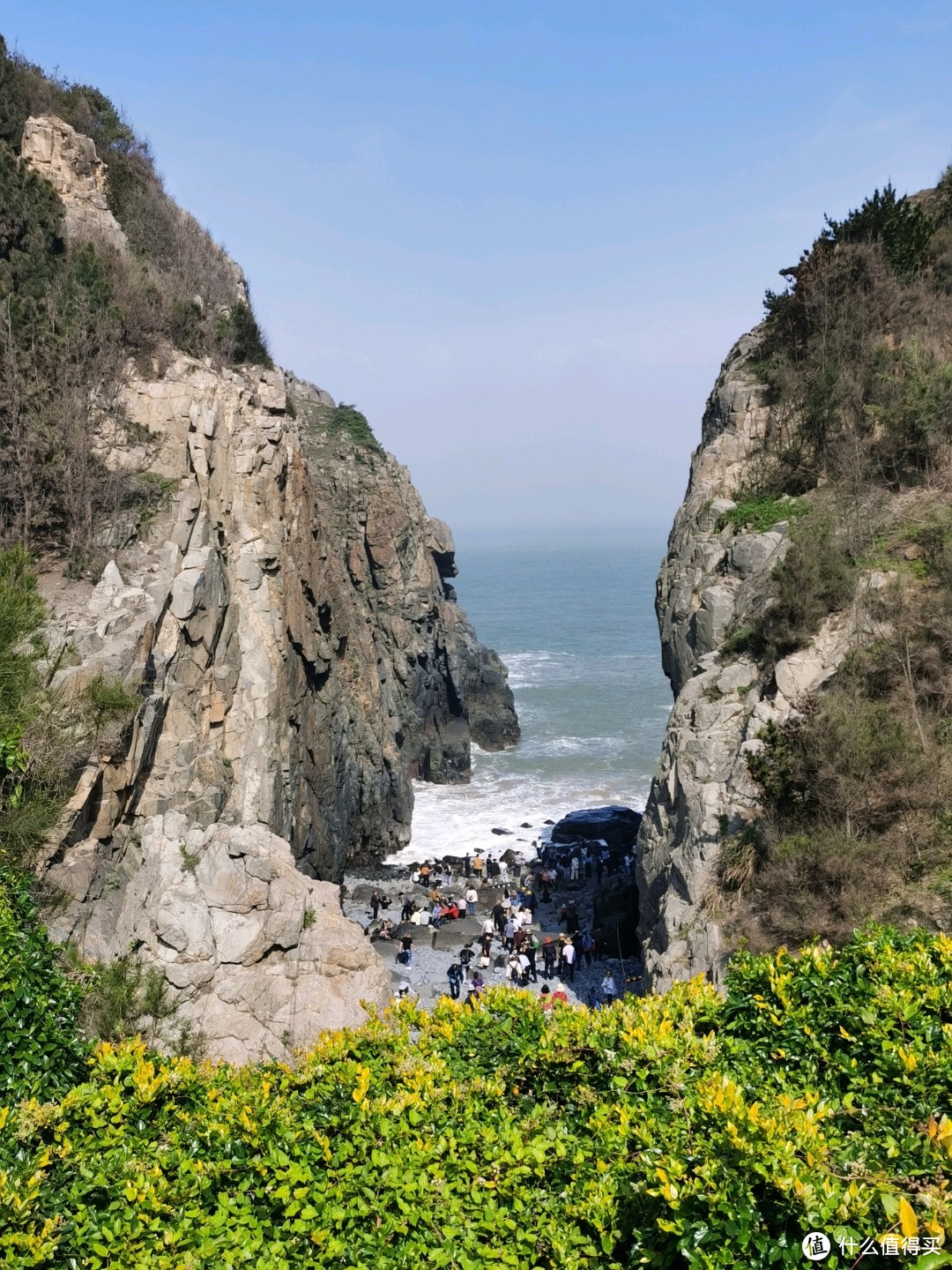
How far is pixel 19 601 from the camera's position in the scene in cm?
1273

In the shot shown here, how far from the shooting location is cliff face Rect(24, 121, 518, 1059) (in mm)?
12555

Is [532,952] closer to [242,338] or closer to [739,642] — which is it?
[739,642]

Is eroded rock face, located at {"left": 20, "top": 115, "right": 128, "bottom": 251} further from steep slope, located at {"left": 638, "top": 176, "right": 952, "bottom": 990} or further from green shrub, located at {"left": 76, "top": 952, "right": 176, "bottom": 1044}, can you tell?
green shrub, located at {"left": 76, "top": 952, "right": 176, "bottom": 1044}

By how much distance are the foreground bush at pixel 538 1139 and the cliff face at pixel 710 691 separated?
648 centimetres

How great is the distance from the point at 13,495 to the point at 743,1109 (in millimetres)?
17582

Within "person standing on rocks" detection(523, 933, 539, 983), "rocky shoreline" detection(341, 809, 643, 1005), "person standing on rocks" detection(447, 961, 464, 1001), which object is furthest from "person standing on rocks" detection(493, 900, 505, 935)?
"person standing on rocks" detection(447, 961, 464, 1001)

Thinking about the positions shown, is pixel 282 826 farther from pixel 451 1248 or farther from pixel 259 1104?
pixel 451 1248

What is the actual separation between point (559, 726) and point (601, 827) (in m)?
18.0

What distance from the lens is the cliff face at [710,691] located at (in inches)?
538

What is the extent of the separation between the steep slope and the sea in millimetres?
16549

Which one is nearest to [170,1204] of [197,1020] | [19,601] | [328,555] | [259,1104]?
[259,1104]

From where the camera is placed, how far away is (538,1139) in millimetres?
4859

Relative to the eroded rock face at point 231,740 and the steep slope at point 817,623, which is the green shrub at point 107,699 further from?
the steep slope at point 817,623

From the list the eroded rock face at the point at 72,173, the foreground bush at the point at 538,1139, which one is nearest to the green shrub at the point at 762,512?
the foreground bush at the point at 538,1139
